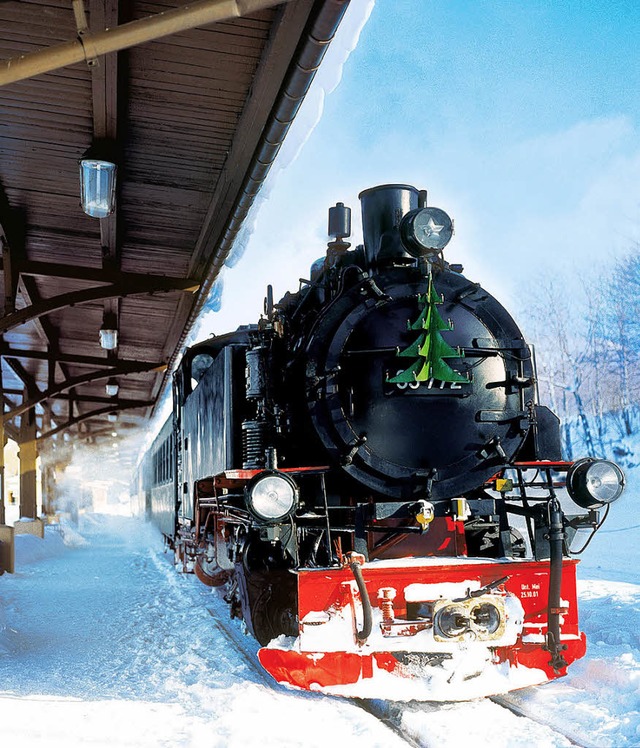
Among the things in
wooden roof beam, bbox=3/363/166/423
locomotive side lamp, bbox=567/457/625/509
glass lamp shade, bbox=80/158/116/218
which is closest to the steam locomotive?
locomotive side lamp, bbox=567/457/625/509

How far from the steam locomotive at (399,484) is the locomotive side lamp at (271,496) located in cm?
1

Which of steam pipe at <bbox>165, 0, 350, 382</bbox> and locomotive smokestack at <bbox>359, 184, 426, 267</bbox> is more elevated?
steam pipe at <bbox>165, 0, 350, 382</bbox>

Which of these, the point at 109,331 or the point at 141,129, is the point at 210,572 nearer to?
the point at 109,331

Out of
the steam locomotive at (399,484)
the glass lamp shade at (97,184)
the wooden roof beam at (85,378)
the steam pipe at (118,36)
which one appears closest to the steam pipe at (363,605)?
the steam locomotive at (399,484)

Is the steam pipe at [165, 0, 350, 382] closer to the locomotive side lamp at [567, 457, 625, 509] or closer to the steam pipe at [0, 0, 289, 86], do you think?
the steam pipe at [0, 0, 289, 86]

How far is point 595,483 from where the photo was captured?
4840 millimetres

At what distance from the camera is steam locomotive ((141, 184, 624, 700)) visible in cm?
436

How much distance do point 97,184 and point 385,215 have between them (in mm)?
2054

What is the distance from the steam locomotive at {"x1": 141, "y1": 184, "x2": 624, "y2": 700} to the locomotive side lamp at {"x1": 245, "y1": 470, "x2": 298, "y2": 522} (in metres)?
0.01

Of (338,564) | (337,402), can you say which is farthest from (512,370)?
(338,564)

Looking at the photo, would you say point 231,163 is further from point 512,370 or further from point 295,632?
point 295,632

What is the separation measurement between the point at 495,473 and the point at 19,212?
16.3 ft

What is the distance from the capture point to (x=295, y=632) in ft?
15.8

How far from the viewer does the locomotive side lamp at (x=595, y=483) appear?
482cm
